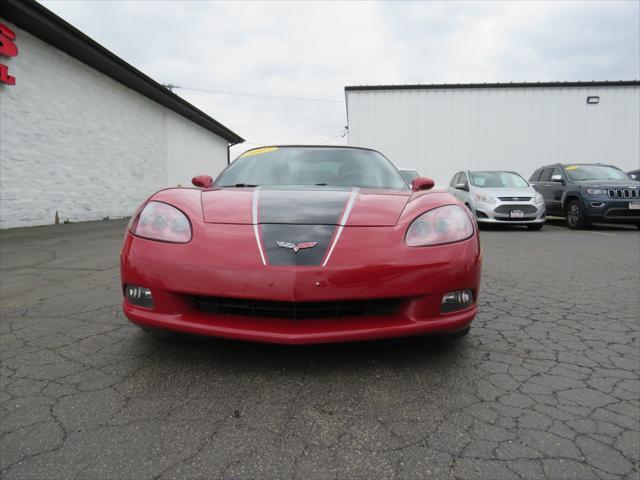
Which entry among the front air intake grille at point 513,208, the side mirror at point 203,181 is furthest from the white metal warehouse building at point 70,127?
the front air intake grille at point 513,208

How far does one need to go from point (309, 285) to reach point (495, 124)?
15.4 m

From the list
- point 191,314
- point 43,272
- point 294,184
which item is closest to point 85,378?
point 191,314

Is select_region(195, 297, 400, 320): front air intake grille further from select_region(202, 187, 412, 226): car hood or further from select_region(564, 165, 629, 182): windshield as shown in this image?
select_region(564, 165, 629, 182): windshield

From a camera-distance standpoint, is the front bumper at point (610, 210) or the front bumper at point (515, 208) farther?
the front bumper at point (515, 208)

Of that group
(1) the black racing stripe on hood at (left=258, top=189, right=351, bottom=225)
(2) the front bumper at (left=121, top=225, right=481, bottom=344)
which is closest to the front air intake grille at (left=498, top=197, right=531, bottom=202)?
(1) the black racing stripe on hood at (left=258, top=189, right=351, bottom=225)

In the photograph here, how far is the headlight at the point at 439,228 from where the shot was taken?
6.20 feet

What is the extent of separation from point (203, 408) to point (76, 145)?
398 inches

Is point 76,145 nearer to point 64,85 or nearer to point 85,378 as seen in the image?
point 64,85

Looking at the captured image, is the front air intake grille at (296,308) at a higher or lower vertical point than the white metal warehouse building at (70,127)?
lower

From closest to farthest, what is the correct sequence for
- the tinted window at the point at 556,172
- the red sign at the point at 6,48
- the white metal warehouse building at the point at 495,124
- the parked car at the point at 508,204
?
the red sign at the point at 6,48, the parked car at the point at 508,204, the tinted window at the point at 556,172, the white metal warehouse building at the point at 495,124

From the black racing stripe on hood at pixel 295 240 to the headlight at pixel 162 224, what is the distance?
0.38 meters

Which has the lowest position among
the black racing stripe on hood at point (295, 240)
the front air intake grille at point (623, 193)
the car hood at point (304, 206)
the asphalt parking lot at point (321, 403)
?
the asphalt parking lot at point (321, 403)

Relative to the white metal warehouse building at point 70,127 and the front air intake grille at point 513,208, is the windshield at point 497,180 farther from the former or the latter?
the white metal warehouse building at point 70,127

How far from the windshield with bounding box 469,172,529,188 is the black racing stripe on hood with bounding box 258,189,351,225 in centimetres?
838
